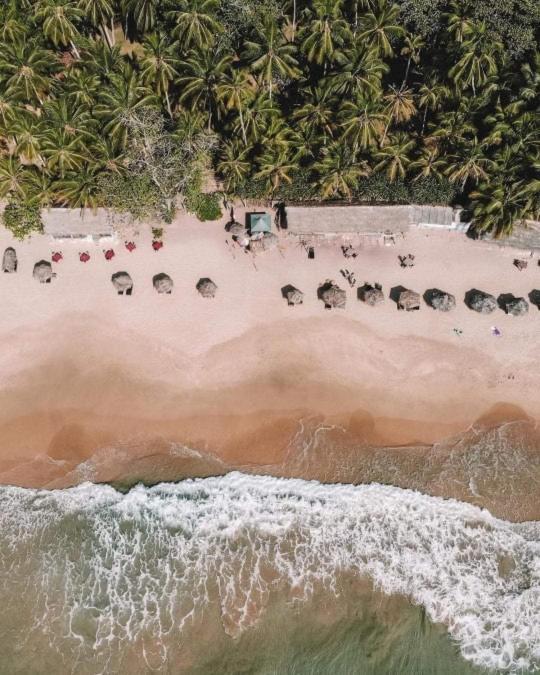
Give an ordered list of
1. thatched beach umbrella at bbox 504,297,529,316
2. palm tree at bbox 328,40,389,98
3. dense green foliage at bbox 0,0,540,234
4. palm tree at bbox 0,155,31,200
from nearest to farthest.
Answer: dense green foliage at bbox 0,0,540,234 < palm tree at bbox 328,40,389,98 < palm tree at bbox 0,155,31,200 < thatched beach umbrella at bbox 504,297,529,316

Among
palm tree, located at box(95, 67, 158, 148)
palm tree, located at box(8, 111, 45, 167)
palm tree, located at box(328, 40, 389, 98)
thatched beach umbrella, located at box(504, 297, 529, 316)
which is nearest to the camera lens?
palm tree, located at box(95, 67, 158, 148)

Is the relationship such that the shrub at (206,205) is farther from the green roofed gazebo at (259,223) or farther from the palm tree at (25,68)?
the palm tree at (25,68)

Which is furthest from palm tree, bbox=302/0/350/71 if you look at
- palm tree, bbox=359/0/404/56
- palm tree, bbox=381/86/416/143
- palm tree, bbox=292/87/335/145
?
palm tree, bbox=381/86/416/143

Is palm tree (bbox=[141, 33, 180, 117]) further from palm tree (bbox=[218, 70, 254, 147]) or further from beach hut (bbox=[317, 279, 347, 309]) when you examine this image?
beach hut (bbox=[317, 279, 347, 309])

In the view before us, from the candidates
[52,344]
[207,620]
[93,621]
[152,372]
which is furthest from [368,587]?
[52,344]

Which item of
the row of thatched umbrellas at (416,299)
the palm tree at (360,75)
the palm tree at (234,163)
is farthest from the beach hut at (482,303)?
the palm tree at (234,163)
